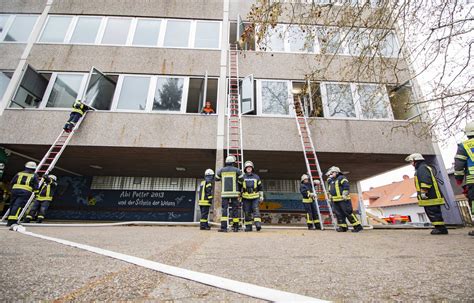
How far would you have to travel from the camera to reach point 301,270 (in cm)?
149

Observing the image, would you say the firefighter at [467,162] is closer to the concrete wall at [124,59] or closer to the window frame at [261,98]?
the window frame at [261,98]

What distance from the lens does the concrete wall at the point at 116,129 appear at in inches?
285

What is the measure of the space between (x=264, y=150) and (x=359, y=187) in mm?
8013

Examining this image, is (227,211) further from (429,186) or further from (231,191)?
(429,186)

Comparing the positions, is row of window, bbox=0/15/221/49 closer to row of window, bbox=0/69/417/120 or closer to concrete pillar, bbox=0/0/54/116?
concrete pillar, bbox=0/0/54/116

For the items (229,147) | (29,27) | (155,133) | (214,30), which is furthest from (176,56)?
(29,27)

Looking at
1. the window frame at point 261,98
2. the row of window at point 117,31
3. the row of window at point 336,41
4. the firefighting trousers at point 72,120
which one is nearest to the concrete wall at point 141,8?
the row of window at point 117,31

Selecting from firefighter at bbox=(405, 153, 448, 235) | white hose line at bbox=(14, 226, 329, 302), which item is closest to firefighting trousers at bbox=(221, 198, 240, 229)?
white hose line at bbox=(14, 226, 329, 302)

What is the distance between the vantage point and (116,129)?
736 cm

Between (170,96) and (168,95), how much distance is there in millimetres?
88

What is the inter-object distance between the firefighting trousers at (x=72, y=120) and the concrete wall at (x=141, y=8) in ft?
17.0

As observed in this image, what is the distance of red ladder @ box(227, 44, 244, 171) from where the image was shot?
7.31 metres

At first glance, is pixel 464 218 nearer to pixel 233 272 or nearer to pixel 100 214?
pixel 233 272

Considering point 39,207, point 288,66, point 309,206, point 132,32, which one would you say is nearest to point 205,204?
point 309,206
